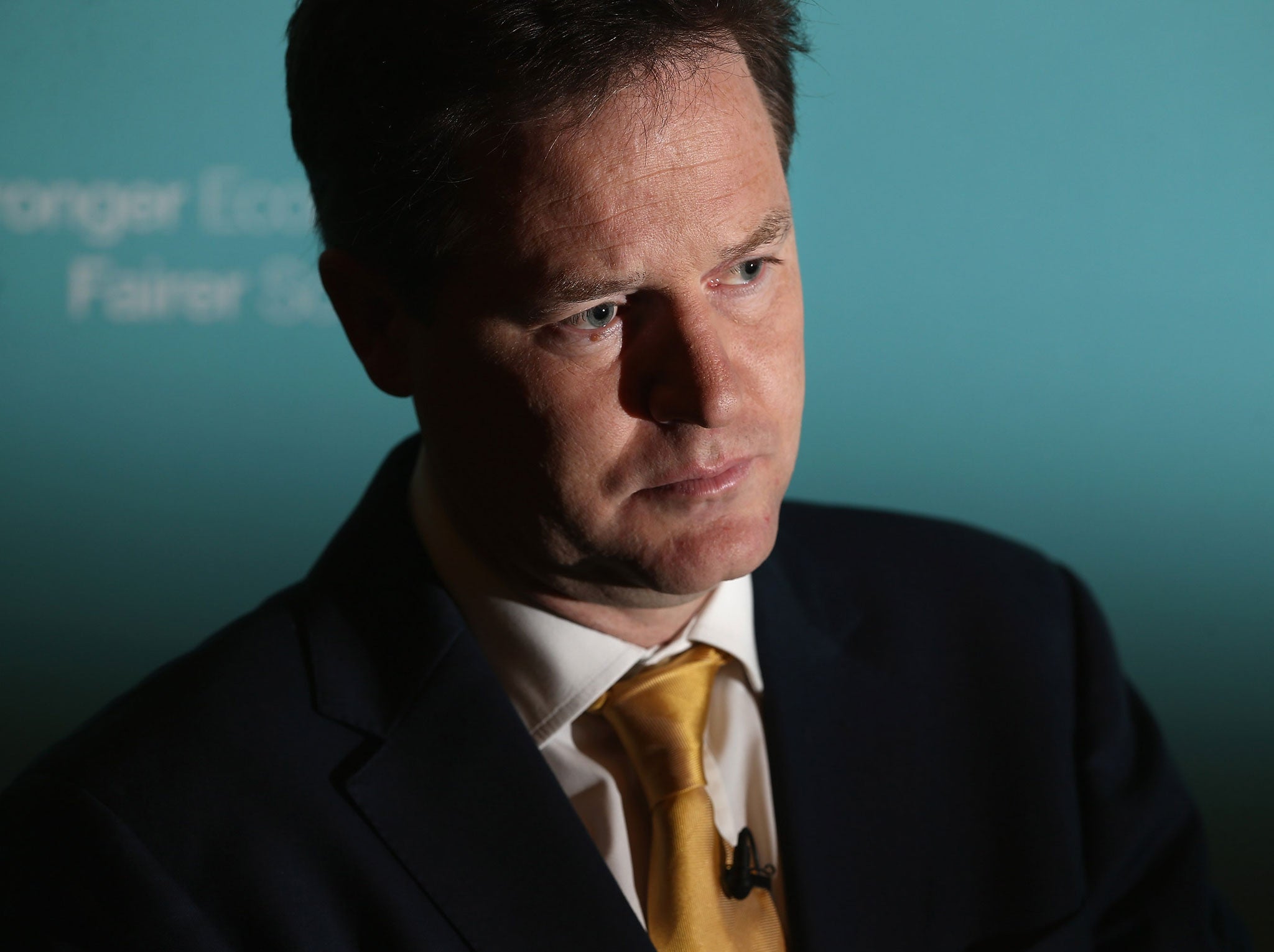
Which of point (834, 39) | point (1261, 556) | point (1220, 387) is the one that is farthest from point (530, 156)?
point (1261, 556)

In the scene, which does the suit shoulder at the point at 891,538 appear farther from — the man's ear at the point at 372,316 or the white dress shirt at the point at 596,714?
the man's ear at the point at 372,316

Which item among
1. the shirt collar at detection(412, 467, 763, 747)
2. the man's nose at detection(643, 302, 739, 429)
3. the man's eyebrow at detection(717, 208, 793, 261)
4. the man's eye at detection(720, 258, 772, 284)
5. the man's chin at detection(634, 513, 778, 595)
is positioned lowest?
the shirt collar at detection(412, 467, 763, 747)

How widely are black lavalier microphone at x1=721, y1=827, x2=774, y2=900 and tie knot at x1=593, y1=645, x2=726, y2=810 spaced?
0.24 ft

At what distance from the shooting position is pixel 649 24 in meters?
1.09

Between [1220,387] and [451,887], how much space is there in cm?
143

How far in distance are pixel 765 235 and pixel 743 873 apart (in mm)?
609

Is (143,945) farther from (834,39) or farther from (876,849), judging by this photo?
(834,39)

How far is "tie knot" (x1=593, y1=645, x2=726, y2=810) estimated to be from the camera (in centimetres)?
122

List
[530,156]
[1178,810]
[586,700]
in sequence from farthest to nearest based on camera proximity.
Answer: [1178,810] < [586,700] < [530,156]

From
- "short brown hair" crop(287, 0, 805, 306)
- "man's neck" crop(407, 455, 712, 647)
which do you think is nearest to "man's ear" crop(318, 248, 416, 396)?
"short brown hair" crop(287, 0, 805, 306)

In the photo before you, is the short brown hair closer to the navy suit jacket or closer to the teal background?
the navy suit jacket

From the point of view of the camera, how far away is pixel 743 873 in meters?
1.22

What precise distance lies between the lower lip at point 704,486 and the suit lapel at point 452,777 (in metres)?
0.27

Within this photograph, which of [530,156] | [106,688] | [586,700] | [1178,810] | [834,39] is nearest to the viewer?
[530,156]
